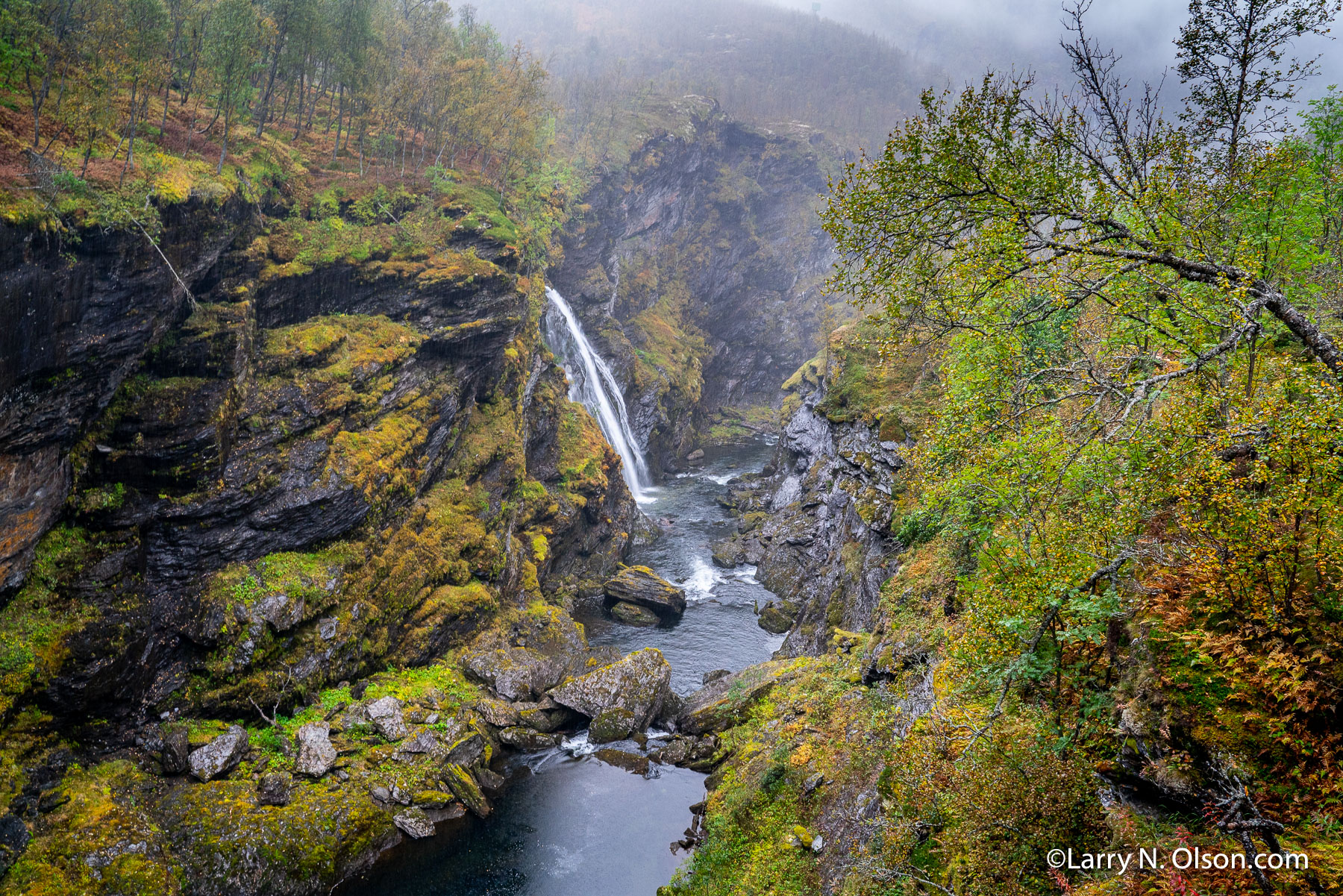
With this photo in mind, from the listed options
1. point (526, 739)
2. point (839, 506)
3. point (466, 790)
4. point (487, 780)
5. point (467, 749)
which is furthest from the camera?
point (839, 506)

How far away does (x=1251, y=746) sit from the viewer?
6.01 m

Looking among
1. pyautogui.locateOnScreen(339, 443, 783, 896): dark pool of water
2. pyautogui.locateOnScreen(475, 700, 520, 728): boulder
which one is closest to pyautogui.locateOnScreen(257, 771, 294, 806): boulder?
pyautogui.locateOnScreen(339, 443, 783, 896): dark pool of water

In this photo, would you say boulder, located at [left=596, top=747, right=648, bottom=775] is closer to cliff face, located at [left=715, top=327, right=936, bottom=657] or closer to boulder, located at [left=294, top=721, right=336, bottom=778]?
boulder, located at [left=294, top=721, right=336, bottom=778]

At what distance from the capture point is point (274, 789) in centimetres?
1869

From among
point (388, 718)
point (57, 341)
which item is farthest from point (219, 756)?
point (57, 341)

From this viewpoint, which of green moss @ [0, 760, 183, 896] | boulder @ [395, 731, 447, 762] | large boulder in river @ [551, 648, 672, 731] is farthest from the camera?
large boulder in river @ [551, 648, 672, 731]

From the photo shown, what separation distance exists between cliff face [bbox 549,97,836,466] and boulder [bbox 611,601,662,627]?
2994 cm

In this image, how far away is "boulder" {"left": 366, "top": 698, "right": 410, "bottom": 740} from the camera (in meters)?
22.0

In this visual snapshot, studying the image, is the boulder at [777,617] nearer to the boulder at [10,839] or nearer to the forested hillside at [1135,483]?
the forested hillside at [1135,483]

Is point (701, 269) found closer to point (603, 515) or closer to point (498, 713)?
point (603, 515)

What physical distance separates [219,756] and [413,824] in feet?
19.6

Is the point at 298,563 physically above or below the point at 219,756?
above

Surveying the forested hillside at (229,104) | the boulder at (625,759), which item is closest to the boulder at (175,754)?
the boulder at (625,759)

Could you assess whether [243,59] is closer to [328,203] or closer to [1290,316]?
[328,203]
